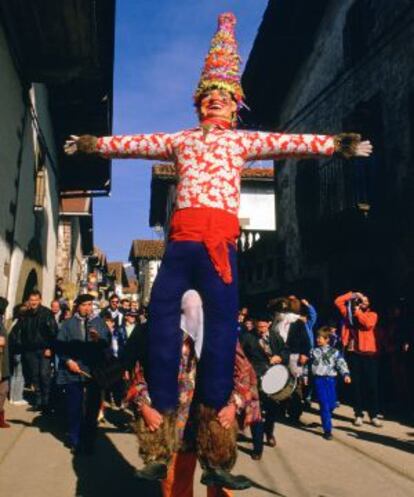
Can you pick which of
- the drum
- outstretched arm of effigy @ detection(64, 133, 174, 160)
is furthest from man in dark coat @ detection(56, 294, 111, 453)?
outstretched arm of effigy @ detection(64, 133, 174, 160)

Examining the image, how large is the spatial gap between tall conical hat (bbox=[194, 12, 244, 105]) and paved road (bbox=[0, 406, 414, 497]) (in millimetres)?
3146

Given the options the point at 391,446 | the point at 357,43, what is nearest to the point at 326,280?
the point at 357,43

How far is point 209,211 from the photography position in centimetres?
287

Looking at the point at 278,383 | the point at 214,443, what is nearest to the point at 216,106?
the point at 214,443

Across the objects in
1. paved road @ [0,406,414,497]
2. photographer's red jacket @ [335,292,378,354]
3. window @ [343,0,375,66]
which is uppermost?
window @ [343,0,375,66]

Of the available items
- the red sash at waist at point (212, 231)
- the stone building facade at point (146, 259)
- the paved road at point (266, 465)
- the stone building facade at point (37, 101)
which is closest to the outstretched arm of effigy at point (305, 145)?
the red sash at waist at point (212, 231)

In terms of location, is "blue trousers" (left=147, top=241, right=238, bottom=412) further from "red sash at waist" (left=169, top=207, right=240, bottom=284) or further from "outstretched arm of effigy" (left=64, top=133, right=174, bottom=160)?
"outstretched arm of effigy" (left=64, top=133, right=174, bottom=160)

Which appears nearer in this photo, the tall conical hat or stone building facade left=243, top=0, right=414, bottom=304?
the tall conical hat

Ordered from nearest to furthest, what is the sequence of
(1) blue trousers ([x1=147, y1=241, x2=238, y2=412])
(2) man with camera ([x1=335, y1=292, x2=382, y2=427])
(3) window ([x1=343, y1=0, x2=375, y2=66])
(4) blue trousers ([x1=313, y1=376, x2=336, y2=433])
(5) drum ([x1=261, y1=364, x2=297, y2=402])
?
(1) blue trousers ([x1=147, y1=241, x2=238, y2=412]) → (5) drum ([x1=261, y1=364, x2=297, y2=402]) → (4) blue trousers ([x1=313, y1=376, x2=336, y2=433]) → (2) man with camera ([x1=335, y1=292, x2=382, y2=427]) → (3) window ([x1=343, y1=0, x2=375, y2=66])

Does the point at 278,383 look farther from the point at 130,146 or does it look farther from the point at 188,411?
the point at 130,146

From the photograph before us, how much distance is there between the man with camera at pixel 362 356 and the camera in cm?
798

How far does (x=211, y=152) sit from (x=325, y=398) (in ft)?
17.2

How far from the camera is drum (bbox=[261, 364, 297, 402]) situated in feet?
19.7

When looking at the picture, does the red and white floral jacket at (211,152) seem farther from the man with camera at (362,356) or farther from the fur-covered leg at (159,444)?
the man with camera at (362,356)
